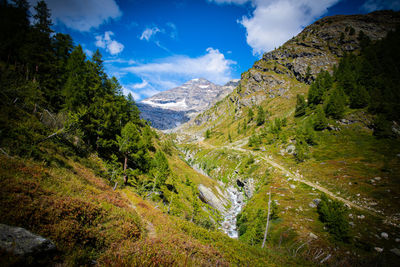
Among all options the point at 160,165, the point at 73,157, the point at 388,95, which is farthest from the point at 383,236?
the point at 388,95

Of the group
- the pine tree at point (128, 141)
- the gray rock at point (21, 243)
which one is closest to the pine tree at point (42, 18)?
the pine tree at point (128, 141)

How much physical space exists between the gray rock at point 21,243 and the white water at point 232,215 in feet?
124

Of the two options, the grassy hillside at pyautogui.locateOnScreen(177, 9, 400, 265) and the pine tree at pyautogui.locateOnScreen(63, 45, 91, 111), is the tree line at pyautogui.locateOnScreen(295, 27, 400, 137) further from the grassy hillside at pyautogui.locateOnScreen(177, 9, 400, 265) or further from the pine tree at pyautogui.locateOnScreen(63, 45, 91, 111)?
the pine tree at pyautogui.locateOnScreen(63, 45, 91, 111)

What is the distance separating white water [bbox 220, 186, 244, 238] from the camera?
3603cm

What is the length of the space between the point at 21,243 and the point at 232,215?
49355mm

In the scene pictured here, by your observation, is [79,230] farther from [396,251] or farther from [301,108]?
[301,108]

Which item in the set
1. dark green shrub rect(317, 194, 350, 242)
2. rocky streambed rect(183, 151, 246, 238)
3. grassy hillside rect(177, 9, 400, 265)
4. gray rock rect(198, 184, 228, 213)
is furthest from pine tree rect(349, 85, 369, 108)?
gray rock rect(198, 184, 228, 213)

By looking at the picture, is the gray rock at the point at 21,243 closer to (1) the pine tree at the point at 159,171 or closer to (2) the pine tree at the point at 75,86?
(1) the pine tree at the point at 159,171

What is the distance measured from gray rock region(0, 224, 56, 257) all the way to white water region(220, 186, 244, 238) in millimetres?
37780

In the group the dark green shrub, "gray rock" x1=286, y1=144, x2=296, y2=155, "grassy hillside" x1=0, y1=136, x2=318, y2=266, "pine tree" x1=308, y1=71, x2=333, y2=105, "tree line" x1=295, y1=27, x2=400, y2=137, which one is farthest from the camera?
"pine tree" x1=308, y1=71, x2=333, y2=105

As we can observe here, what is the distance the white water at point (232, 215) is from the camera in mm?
36028

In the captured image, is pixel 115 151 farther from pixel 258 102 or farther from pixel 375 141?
pixel 258 102

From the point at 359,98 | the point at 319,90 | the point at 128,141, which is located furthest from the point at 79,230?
the point at 319,90

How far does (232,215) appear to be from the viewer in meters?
44.9
